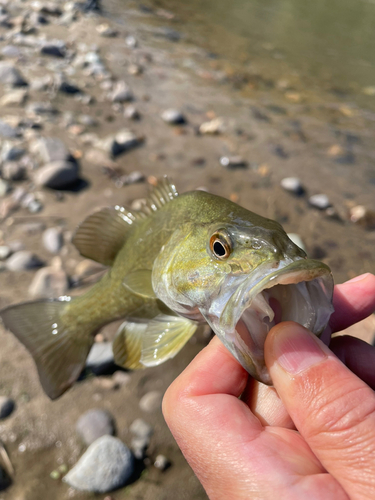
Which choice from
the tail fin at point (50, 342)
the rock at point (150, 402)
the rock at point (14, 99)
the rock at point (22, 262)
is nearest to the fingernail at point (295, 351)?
the tail fin at point (50, 342)

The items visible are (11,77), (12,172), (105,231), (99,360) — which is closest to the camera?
(105,231)

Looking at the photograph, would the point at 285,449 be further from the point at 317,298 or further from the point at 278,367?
the point at 317,298

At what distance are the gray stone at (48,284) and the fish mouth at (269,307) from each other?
2.34 meters

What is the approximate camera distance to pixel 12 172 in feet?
14.5

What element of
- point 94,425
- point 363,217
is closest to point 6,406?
point 94,425

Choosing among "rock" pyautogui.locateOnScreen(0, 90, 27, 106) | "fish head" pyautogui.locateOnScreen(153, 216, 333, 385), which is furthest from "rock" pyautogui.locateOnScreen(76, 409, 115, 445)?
"rock" pyautogui.locateOnScreen(0, 90, 27, 106)

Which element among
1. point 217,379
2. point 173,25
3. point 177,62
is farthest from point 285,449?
point 173,25

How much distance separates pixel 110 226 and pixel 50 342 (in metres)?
0.90

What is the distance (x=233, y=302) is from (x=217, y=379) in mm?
529

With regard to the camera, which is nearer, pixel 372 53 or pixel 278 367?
pixel 278 367

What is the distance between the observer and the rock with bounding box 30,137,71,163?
15.5ft

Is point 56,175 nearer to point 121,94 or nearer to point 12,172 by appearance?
point 12,172

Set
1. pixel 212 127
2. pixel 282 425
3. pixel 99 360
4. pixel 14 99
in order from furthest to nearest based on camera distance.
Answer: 1. pixel 212 127
2. pixel 14 99
3. pixel 99 360
4. pixel 282 425

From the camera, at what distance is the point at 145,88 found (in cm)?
683
